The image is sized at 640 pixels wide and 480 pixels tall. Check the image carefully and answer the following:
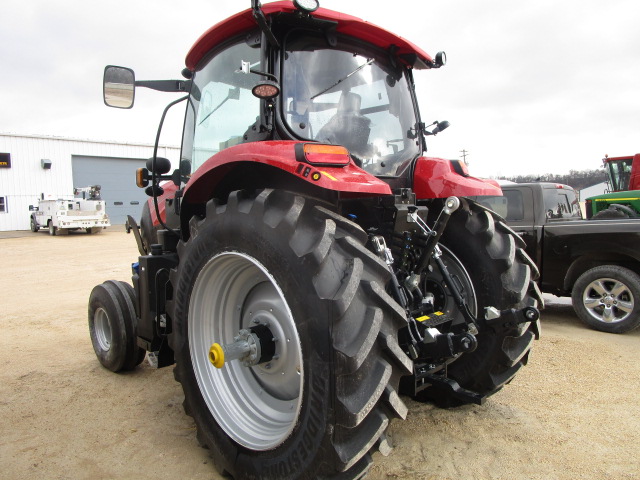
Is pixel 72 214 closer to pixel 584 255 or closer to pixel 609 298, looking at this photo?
pixel 584 255

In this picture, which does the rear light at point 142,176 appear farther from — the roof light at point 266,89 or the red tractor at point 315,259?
the roof light at point 266,89

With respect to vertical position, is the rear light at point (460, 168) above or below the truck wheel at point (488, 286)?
above

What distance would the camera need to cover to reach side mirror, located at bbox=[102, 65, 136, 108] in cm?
316

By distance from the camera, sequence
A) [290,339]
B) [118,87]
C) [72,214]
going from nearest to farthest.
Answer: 1. [290,339]
2. [118,87]
3. [72,214]

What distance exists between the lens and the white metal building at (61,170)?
24.6 meters

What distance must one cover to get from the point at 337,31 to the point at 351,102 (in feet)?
1.33

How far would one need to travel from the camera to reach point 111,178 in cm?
2725

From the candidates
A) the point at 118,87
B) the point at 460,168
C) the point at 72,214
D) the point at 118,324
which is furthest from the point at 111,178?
the point at 460,168

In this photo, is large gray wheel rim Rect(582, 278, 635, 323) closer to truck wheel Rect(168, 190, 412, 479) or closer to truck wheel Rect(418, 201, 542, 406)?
truck wheel Rect(418, 201, 542, 406)

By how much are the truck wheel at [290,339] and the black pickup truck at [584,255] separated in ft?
14.7

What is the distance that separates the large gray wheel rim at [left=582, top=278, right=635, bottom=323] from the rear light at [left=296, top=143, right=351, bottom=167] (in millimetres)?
4573

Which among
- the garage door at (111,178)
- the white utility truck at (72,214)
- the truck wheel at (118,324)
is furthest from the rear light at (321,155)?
the garage door at (111,178)

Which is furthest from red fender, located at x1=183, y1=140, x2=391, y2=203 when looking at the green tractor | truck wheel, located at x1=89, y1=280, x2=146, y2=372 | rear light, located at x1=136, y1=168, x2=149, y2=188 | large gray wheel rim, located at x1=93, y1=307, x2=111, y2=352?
the green tractor

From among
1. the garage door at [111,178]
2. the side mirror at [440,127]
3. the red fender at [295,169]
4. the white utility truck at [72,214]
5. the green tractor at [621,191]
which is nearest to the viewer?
the red fender at [295,169]
